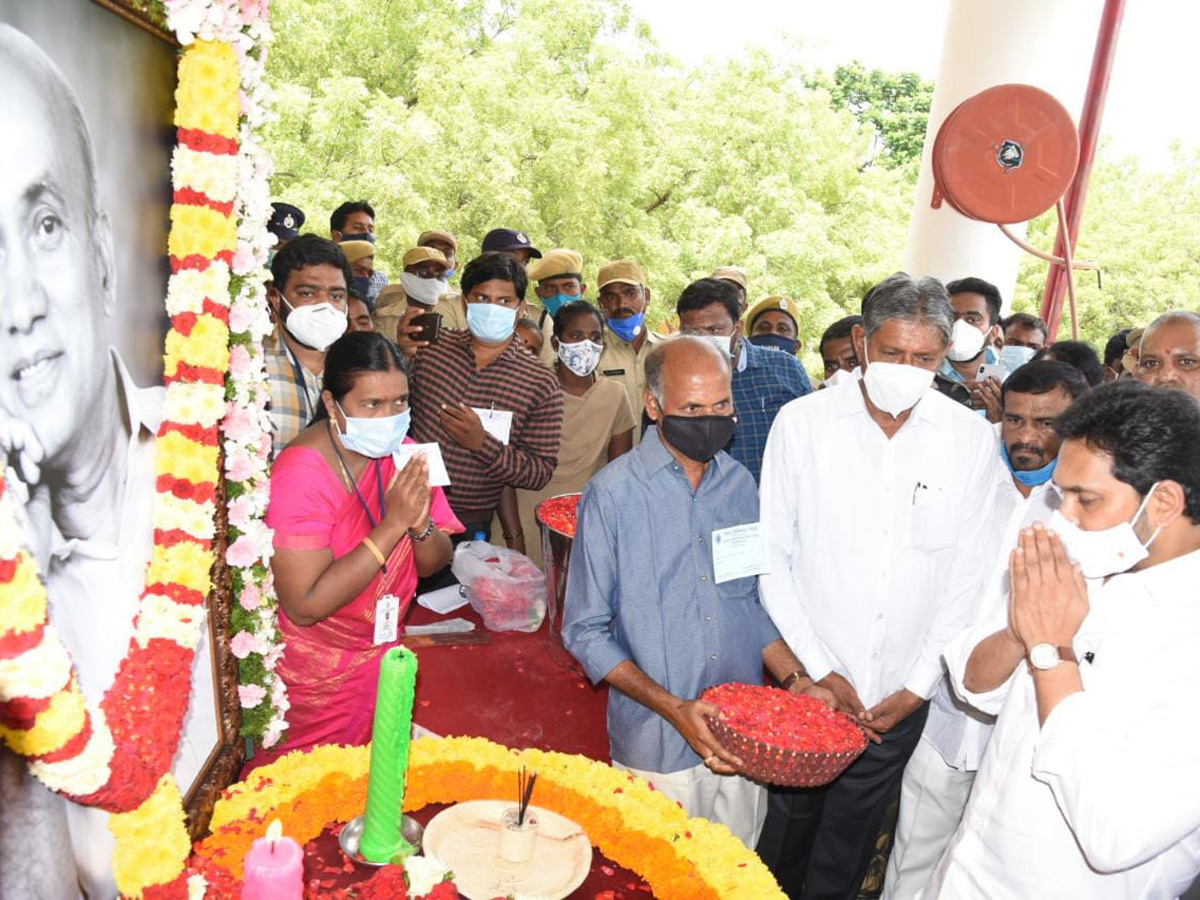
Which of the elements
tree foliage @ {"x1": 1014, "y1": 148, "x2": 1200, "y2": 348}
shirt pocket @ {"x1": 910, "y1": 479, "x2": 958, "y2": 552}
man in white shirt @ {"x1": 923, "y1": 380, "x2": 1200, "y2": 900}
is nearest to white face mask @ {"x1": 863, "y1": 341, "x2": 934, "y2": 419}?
shirt pocket @ {"x1": 910, "y1": 479, "x2": 958, "y2": 552}

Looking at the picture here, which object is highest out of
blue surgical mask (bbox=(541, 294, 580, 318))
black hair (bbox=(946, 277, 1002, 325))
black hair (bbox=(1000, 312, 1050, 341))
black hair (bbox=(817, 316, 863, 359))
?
black hair (bbox=(946, 277, 1002, 325))

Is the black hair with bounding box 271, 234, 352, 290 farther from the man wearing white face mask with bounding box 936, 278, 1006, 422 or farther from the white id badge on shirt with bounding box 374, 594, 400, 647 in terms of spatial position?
the man wearing white face mask with bounding box 936, 278, 1006, 422

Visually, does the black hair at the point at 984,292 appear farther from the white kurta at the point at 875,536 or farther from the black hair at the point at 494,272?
the black hair at the point at 494,272

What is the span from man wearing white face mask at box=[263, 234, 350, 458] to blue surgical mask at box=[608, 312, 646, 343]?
7.07 ft

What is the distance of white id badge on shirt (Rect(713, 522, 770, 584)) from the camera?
8.38ft

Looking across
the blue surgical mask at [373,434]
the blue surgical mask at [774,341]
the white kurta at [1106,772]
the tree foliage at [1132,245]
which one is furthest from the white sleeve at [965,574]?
the tree foliage at [1132,245]

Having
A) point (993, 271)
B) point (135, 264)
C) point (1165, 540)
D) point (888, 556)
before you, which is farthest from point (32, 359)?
point (993, 271)

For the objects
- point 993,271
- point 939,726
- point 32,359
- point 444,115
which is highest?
point 444,115

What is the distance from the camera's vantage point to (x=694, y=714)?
226 cm

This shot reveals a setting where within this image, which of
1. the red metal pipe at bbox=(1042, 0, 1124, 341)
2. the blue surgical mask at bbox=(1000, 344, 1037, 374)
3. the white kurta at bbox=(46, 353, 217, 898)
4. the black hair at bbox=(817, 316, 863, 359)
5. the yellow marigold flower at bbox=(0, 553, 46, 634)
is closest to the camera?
the yellow marigold flower at bbox=(0, 553, 46, 634)

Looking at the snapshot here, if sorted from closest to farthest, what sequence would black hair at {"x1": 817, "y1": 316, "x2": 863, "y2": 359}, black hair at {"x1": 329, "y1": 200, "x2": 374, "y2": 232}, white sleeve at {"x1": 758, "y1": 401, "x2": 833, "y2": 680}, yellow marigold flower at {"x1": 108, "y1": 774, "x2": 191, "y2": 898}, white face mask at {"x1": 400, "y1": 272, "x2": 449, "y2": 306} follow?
1. yellow marigold flower at {"x1": 108, "y1": 774, "x2": 191, "y2": 898}
2. white sleeve at {"x1": 758, "y1": 401, "x2": 833, "y2": 680}
3. black hair at {"x1": 817, "y1": 316, "x2": 863, "y2": 359}
4. white face mask at {"x1": 400, "y1": 272, "x2": 449, "y2": 306}
5. black hair at {"x1": 329, "y1": 200, "x2": 374, "y2": 232}

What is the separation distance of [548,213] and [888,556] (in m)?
9.16

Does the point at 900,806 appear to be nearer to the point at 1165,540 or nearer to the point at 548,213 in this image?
the point at 1165,540

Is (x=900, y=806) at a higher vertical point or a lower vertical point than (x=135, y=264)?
lower
